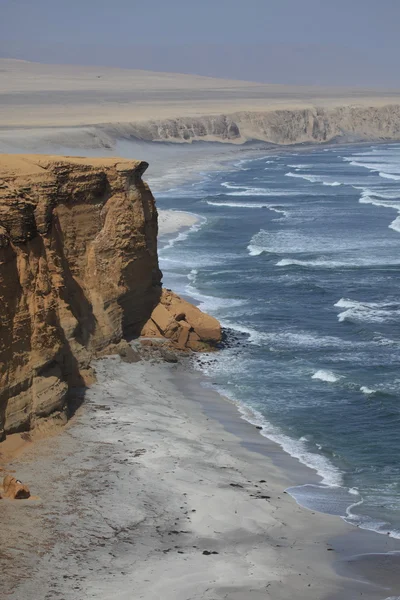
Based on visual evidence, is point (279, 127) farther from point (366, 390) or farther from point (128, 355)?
point (366, 390)

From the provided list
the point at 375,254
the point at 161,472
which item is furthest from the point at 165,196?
the point at 161,472

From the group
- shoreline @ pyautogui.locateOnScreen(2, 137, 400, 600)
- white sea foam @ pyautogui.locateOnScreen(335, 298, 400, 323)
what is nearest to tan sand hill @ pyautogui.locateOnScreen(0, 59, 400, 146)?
white sea foam @ pyautogui.locateOnScreen(335, 298, 400, 323)

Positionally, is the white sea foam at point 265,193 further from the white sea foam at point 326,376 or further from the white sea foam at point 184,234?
the white sea foam at point 326,376

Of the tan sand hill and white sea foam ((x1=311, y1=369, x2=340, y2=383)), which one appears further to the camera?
the tan sand hill

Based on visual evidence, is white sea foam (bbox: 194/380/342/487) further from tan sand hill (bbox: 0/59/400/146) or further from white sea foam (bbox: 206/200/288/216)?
tan sand hill (bbox: 0/59/400/146)

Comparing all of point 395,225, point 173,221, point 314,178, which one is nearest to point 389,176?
point 314,178

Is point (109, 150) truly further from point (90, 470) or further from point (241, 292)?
point (90, 470)
